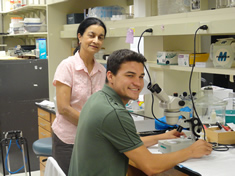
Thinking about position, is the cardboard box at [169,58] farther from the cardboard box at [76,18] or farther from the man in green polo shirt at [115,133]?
the cardboard box at [76,18]

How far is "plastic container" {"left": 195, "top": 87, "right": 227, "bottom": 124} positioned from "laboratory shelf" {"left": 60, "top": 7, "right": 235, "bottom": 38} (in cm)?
52

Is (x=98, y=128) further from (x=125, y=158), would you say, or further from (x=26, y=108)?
(x=26, y=108)

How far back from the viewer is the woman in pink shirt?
2584mm

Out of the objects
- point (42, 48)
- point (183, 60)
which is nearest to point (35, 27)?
point (42, 48)

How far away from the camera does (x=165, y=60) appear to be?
9.07ft

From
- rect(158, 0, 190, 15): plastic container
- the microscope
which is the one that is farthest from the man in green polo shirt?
rect(158, 0, 190, 15): plastic container

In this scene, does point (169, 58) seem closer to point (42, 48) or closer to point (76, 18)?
point (76, 18)

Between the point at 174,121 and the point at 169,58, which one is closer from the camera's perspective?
the point at 174,121

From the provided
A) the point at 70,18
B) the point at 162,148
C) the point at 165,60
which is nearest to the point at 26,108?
the point at 70,18

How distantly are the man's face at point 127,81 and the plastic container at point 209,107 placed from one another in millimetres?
911

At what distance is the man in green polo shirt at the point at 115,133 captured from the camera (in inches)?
68.3

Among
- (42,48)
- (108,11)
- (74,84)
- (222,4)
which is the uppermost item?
(108,11)

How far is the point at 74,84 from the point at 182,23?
85cm

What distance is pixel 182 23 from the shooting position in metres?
2.41
